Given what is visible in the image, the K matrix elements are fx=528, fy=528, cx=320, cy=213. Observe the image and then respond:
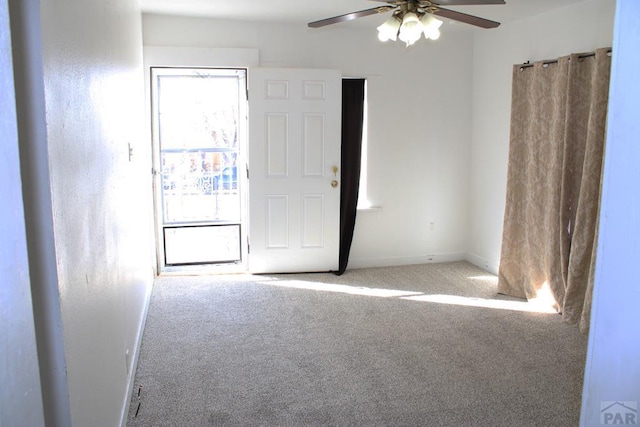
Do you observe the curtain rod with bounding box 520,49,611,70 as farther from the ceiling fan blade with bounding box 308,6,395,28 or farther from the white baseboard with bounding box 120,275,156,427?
the white baseboard with bounding box 120,275,156,427

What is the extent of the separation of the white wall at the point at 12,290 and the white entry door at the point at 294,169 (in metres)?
4.27

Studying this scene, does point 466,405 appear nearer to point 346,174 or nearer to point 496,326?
point 496,326

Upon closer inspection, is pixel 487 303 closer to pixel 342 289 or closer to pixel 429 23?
pixel 342 289

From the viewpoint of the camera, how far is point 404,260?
19.0 ft

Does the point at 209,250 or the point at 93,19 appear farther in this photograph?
the point at 209,250

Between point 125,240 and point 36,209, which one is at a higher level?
point 36,209

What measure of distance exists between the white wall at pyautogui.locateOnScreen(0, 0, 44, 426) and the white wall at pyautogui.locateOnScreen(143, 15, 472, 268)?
176 inches

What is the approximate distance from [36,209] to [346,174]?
4.35 m

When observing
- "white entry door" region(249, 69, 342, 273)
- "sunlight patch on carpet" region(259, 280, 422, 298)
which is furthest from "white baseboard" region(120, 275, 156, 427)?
"white entry door" region(249, 69, 342, 273)

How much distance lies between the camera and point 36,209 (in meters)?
1.23

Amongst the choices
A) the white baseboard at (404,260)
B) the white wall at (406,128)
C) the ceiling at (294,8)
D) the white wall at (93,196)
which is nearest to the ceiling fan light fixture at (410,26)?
the ceiling at (294,8)

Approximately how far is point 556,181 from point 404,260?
2008mm

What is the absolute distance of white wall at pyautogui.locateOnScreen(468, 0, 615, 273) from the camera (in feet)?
14.1

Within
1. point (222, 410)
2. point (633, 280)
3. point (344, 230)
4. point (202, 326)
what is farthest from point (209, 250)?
point (633, 280)
